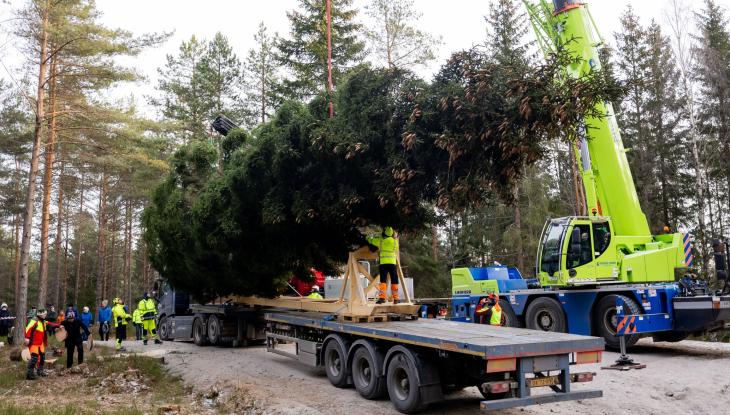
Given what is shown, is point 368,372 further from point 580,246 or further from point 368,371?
point 580,246

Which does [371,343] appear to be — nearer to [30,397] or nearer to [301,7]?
[30,397]

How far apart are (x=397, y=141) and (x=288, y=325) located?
4999mm

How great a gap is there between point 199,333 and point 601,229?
11.6 meters

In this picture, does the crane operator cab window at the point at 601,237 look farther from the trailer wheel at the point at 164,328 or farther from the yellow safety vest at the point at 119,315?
the yellow safety vest at the point at 119,315

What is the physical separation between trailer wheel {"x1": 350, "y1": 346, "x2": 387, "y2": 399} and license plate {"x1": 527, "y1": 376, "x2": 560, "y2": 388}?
7.93ft

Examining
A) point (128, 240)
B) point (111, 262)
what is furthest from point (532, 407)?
point (111, 262)

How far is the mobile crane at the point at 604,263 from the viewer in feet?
40.3

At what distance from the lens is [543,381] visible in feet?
23.8

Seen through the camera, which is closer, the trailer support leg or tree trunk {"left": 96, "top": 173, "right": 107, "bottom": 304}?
the trailer support leg

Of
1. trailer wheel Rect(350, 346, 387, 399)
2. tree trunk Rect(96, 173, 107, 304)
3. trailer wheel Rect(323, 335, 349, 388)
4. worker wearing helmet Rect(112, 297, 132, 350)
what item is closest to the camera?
trailer wheel Rect(350, 346, 387, 399)

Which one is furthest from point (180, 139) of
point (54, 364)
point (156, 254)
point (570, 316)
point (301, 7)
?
point (570, 316)

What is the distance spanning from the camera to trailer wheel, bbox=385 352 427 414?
769 centimetres

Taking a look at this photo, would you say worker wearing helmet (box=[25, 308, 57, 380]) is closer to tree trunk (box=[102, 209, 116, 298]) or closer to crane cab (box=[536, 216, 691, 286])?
crane cab (box=[536, 216, 691, 286])

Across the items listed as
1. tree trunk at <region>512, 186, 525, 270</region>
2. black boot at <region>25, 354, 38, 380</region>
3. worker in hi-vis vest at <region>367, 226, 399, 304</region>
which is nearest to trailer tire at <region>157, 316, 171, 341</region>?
black boot at <region>25, 354, 38, 380</region>
